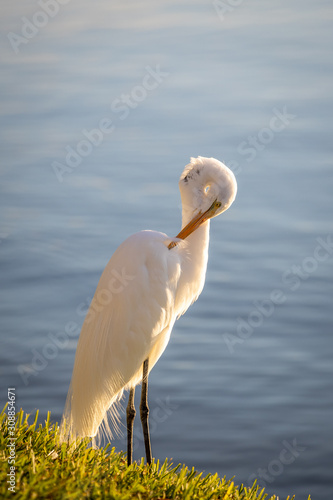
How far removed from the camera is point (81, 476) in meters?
3.75

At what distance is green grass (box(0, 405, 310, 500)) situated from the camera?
3.48 meters

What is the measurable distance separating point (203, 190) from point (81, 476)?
196cm

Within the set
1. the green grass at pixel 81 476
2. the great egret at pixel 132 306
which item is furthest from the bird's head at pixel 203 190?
the green grass at pixel 81 476

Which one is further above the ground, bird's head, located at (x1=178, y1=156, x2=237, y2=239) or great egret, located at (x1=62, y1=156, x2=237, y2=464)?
bird's head, located at (x1=178, y1=156, x2=237, y2=239)

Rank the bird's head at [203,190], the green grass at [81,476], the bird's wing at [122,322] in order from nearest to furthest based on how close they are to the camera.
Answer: the green grass at [81,476] → the bird's wing at [122,322] → the bird's head at [203,190]

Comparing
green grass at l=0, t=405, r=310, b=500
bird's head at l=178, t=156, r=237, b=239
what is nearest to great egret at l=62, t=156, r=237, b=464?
bird's head at l=178, t=156, r=237, b=239

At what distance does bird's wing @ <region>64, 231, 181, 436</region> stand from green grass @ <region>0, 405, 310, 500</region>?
26 centimetres

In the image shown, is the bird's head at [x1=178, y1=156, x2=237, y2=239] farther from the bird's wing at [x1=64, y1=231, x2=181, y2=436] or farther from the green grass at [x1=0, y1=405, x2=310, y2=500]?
the green grass at [x1=0, y1=405, x2=310, y2=500]

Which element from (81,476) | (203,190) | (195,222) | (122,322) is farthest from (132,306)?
(81,476)

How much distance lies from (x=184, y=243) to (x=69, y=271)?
13.8ft

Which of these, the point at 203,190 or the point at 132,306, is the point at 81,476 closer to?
the point at 132,306

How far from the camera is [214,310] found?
8.31 metres

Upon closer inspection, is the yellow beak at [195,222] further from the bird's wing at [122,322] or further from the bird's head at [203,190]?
the bird's wing at [122,322]

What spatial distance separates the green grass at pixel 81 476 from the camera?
3.48 metres
